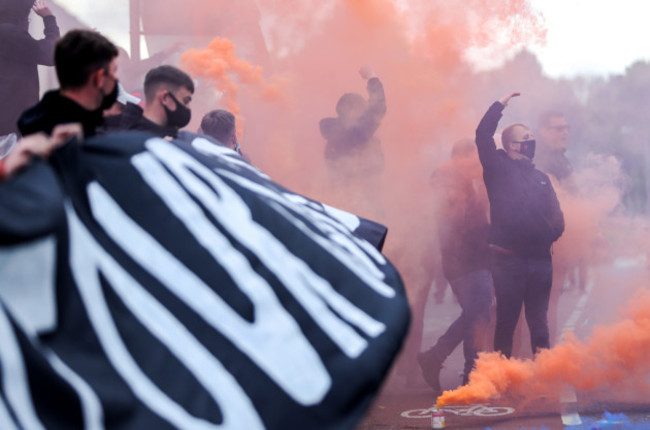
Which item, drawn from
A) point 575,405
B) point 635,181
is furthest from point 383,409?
point 635,181

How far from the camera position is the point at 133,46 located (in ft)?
24.1

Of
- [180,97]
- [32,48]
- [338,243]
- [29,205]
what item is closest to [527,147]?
[180,97]

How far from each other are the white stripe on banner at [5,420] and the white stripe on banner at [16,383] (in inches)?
0.7

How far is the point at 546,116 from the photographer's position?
589 centimetres

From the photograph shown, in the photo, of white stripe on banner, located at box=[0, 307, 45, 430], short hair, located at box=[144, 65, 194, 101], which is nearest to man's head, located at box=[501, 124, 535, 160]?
short hair, located at box=[144, 65, 194, 101]

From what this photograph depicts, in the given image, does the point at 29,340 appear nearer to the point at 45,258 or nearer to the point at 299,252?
the point at 45,258

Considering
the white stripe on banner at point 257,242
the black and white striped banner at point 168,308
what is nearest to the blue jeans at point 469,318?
the black and white striped banner at point 168,308

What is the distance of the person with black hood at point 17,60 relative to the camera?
5719 mm

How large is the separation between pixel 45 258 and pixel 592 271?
505 centimetres

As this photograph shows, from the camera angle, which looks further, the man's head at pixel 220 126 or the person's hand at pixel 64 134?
the man's head at pixel 220 126

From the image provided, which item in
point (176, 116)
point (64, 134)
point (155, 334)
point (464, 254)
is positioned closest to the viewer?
point (155, 334)

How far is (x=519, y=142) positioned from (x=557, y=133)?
41 centimetres

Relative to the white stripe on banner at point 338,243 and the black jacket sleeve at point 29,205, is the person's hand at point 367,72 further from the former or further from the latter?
the black jacket sleeve at point 29,205

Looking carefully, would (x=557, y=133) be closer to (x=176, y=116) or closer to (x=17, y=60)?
(x=176, y=116)
